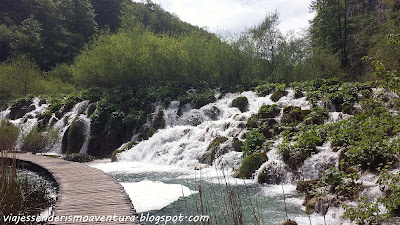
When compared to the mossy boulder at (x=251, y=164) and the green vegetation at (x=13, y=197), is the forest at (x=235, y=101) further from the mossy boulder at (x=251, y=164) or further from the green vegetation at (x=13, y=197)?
the green vegetation at (x=13, y=197)

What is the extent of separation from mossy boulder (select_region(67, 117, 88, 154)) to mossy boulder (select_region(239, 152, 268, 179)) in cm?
1074

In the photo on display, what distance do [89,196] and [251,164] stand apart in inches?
198

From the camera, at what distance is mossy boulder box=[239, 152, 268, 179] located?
8242 millimetres

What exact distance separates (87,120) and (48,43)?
28.1m

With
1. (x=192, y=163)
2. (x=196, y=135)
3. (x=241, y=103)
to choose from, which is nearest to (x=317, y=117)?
(x=192, y=163)

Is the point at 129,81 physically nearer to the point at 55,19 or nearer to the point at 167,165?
the point at 167,165

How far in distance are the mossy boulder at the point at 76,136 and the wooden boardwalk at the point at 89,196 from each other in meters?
10.1

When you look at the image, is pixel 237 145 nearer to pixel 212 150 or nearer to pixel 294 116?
pixel 212 150

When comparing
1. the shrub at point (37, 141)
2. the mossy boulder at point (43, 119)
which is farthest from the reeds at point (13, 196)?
the mossy boulder at point (43, 119)

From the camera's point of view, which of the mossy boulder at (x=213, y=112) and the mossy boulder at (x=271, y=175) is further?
the mossy boulder at (x=213, y=112)

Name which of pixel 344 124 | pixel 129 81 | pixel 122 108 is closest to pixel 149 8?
pixel 129 81

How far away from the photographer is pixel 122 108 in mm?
18062

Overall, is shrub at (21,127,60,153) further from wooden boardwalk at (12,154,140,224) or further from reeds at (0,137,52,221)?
reeds at (0,137,52,221)

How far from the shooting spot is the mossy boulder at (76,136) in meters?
15.9
